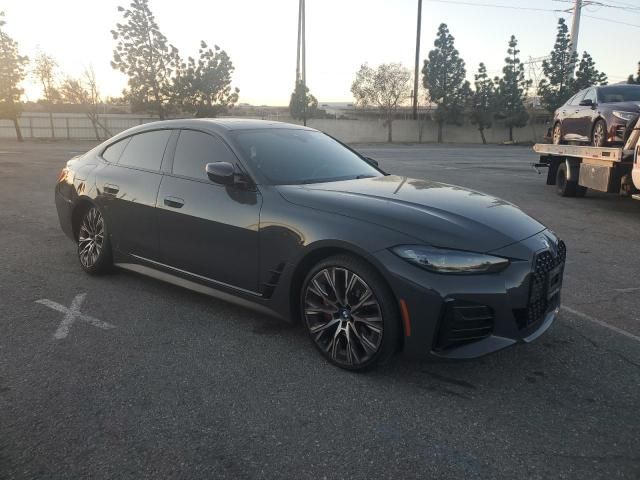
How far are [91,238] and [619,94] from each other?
1041 centimetres

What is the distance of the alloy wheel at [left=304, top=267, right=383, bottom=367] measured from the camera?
3.31 meters

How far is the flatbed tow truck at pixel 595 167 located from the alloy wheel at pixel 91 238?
7682mm

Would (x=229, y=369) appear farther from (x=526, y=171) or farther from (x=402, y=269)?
(x=526, y=171)

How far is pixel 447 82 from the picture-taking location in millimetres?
56094

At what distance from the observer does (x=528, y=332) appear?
3.28 meters

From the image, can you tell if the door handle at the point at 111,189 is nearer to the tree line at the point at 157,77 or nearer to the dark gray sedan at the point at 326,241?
the dark gray sedan at the point at 326,241

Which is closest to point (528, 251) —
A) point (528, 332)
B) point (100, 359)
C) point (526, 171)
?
point (528, 332)

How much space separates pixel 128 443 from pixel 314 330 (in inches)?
53.1

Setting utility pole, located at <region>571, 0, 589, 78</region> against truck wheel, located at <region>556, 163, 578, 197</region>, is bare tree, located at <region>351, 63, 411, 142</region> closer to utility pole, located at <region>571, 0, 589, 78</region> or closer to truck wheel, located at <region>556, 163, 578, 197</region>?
utility pole, located at <region>571, 0, 589, 78</region>

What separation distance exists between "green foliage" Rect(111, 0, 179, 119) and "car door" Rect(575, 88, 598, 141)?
43.6 m

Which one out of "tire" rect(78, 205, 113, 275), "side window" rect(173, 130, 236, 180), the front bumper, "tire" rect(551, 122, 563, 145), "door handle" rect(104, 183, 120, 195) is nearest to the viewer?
the front bumper

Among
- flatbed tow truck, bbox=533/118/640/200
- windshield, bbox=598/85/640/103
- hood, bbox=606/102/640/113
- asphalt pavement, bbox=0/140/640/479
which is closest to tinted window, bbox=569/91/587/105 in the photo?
windshield, bbox=598/85/640/103

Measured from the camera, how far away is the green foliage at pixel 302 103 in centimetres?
4925

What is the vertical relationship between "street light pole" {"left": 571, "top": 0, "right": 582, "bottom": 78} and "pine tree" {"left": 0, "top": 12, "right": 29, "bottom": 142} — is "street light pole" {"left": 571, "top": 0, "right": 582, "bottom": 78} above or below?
above
